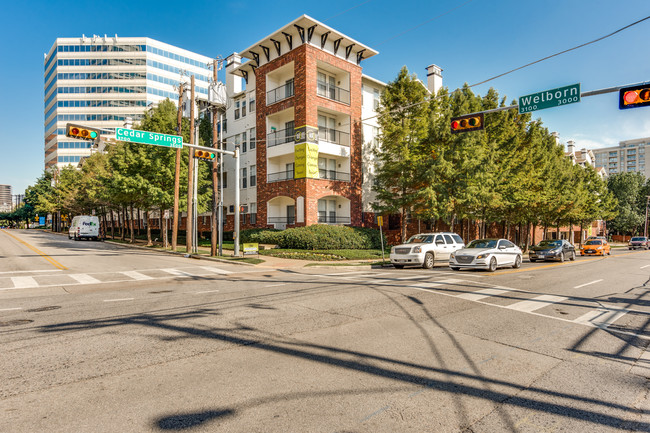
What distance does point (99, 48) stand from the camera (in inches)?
3292

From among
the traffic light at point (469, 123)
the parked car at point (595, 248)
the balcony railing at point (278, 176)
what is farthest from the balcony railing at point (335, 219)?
the parked car at point (595, 248)

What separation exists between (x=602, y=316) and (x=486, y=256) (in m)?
8.11

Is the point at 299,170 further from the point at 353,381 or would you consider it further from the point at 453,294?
the point at 353,381

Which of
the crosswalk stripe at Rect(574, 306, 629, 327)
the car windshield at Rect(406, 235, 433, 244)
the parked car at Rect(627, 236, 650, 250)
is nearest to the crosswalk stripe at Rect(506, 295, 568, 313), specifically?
the crosswalk stripe at Rect(574, 306, 629, 327)

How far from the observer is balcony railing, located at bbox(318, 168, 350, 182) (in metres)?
28.8

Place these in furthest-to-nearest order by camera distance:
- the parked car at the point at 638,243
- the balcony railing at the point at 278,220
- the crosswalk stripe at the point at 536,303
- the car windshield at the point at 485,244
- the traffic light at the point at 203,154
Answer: the parked car at the point at 638,243 → the balcony railing at the point at 278,220 → the traffic light at the point at 203,154 → the car windshield at the point at 485,244 → the crosswalk stripe at the point at 536,303

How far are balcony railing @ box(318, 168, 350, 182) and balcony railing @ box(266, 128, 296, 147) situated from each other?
11.5ft

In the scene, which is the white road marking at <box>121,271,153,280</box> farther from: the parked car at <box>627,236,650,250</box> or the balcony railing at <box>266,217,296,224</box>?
the parked car at <box>627,236,650,250</box>

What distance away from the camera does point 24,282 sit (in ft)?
40.6

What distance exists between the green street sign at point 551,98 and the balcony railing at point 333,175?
670 inches

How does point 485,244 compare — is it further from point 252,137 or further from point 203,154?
point 252,137

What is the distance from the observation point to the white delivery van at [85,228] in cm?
4091

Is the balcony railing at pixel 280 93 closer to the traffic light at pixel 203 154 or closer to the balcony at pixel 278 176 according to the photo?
the balcony at pixel 278 176

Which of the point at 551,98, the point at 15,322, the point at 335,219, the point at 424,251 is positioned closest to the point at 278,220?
the point at 335,219
